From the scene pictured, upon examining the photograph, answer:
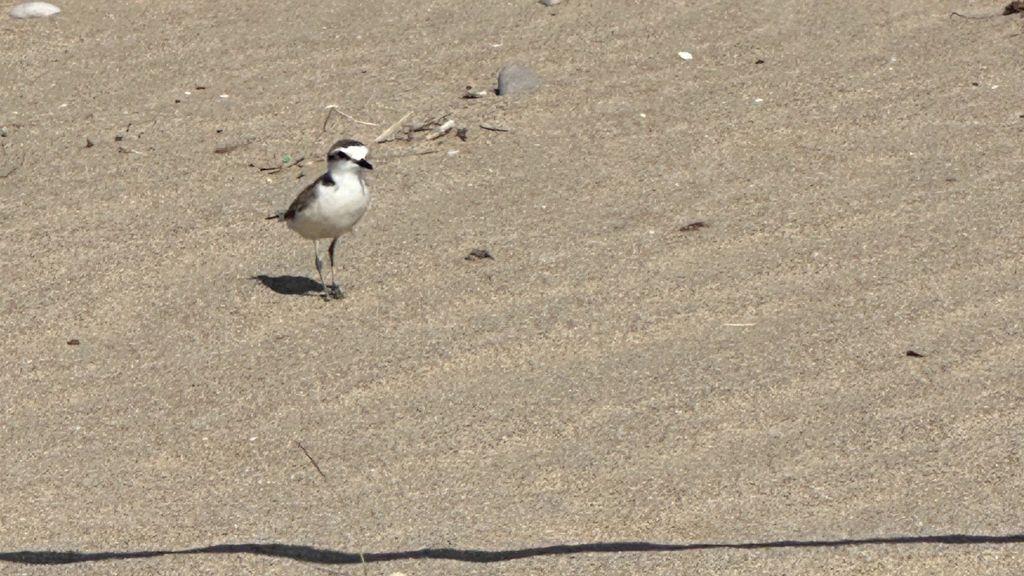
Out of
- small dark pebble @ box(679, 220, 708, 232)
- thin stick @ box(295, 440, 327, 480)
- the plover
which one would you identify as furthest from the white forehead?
thin stick @ box(295, 440, 327, 480)

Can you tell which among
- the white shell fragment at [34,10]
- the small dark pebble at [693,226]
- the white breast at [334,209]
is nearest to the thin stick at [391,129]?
the white breast at [334,209]

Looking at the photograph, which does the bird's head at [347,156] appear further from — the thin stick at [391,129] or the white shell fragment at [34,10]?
the white shell fragment at [34,10]

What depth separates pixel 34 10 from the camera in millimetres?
9828

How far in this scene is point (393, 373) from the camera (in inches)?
247

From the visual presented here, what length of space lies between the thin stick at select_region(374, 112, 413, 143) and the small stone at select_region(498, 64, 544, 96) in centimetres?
51

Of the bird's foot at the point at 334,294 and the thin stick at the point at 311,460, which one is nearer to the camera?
the thin stick at the point at 311,460

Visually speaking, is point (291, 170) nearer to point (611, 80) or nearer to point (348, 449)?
point (611, 80)

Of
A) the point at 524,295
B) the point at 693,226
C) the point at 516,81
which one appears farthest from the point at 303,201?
the point at 516,81

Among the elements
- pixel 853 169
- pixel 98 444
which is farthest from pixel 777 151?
pixel 98 444

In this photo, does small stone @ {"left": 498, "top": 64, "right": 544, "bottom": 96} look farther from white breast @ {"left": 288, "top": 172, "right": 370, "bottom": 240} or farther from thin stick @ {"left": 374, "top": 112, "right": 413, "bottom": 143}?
white breast @ {"left": 288, "top": 172, "right": 370, "bottom": 240}

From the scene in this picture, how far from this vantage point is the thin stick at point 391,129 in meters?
8.34

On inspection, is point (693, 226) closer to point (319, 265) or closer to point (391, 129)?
point (319, 265)

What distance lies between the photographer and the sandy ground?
5211 mm

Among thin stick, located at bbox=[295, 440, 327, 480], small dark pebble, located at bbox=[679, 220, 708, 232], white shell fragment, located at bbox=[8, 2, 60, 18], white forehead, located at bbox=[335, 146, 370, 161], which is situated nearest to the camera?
thin stick, located at bbox=[295, 440, 327, 480]
